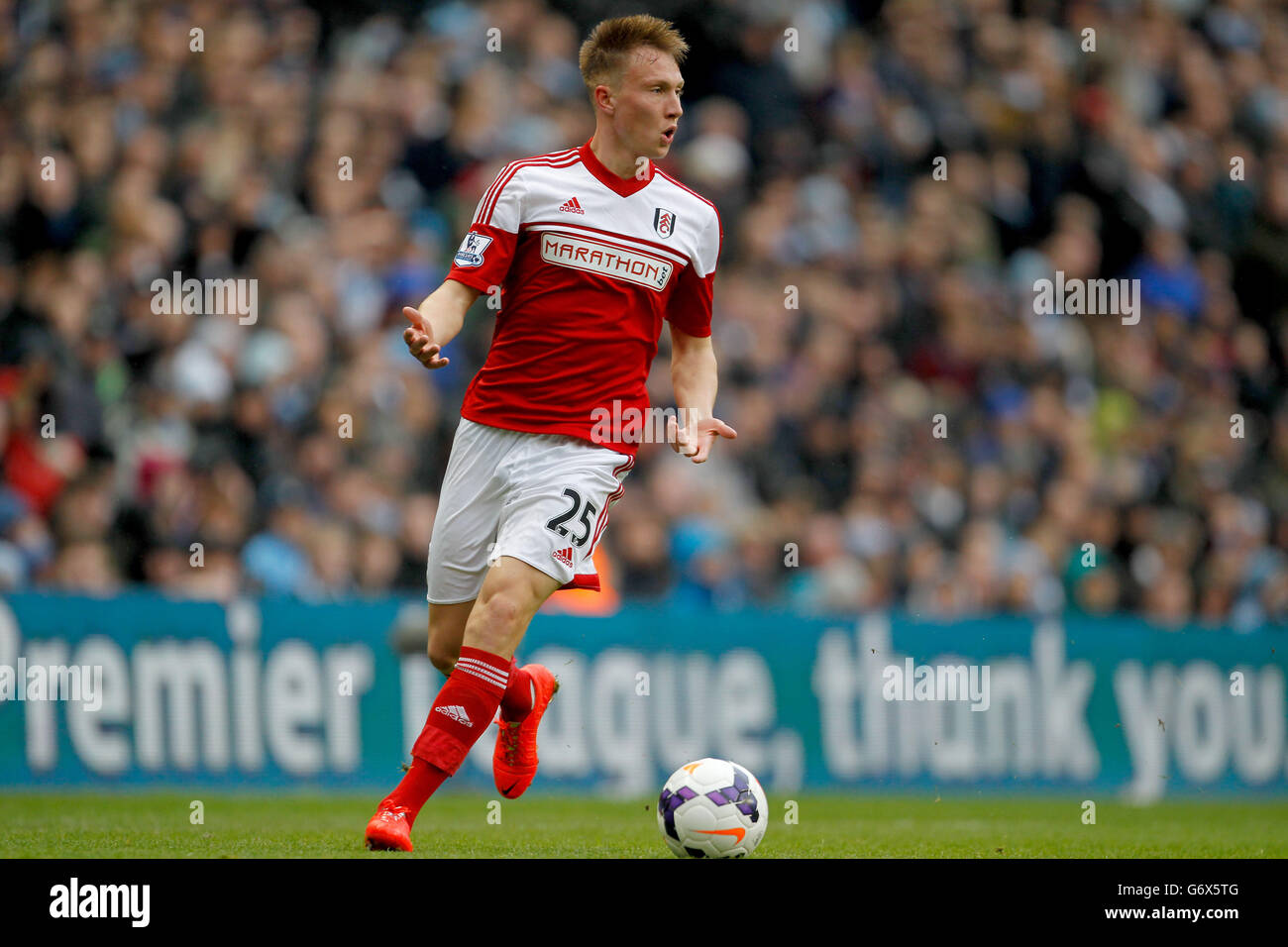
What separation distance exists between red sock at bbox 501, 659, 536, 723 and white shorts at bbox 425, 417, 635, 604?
413mm

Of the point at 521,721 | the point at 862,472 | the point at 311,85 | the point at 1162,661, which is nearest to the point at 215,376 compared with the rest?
the point at 311,85

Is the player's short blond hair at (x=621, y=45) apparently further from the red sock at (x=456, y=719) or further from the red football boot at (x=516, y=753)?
the red football boot at (x=516, y=753)

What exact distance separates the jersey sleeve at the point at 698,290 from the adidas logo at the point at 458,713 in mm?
1974

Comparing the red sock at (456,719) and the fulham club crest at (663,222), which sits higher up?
the fulham club crest at (663,222)

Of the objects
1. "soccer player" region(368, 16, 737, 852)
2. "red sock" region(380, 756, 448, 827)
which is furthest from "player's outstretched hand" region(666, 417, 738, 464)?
"red sock" region(380, 756, 448, 827)

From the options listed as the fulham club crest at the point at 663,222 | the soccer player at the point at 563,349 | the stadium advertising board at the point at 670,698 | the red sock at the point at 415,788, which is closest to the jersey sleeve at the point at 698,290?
the soccer player at the point at 563,349

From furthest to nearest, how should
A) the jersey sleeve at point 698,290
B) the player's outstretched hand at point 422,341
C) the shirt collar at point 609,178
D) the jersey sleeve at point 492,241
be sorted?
the jersey sleeve at point 698,290
the shirt collar at point 609,178
the jersey sleeve at point 492,241
the player's outstretched hand at point 422,341

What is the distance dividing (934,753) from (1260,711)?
264 cm

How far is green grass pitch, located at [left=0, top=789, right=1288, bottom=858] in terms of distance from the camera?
7.33 m

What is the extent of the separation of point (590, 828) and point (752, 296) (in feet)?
24.1

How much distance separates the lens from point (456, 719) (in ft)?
22.7

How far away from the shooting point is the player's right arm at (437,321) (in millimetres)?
6605

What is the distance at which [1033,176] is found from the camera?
57.5 ft
